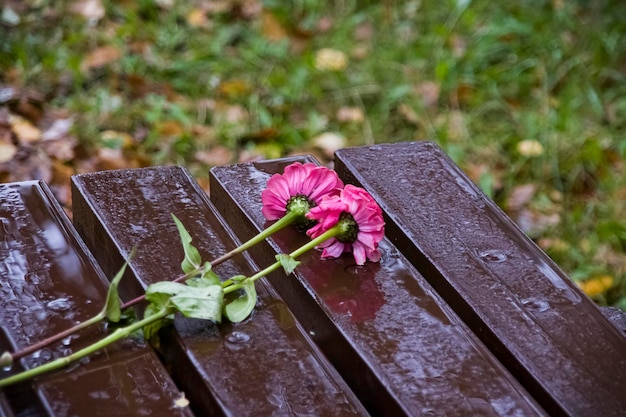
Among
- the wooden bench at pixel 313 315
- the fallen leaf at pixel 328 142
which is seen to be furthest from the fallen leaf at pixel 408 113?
the wooden bench at pixel 313 315

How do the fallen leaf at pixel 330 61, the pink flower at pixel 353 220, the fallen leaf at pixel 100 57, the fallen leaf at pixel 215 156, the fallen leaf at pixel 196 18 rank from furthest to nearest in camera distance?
1. the fallen leaf at pixel 196 18
2. the fallen leaf at pixel 330 61
3. the fallen leaf at pixel 100 57
4. the fallen leaf at pixel 215 156
5. the pink flower at pixel 353 220

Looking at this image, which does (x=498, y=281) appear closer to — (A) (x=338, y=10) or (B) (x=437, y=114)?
(B) (x=437, y=114)

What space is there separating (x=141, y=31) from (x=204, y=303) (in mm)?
2618

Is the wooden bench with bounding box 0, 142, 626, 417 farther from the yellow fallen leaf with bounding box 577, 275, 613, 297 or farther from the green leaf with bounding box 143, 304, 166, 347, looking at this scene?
the yellow fallen leaf with bounding box 577, 275, 613, 297

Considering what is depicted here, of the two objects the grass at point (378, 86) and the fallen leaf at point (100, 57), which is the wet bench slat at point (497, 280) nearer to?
the grass at point (378, 86)

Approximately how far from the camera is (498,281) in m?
1.14

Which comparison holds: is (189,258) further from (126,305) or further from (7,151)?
(7,151)

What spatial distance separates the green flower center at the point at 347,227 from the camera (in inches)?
43.6

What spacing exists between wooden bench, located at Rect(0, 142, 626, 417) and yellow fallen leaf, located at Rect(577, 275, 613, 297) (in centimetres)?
125

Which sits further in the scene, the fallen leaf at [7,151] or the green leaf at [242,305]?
the fallen leaf at [7,151]

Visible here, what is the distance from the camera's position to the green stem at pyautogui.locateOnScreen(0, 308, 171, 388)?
0.86m

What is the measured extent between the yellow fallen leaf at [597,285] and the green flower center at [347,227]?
4.96ft

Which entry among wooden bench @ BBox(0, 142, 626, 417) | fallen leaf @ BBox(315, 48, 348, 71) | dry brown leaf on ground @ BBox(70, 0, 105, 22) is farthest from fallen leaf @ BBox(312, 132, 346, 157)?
wooden bench @ BBox(0, 142, 626, 417)

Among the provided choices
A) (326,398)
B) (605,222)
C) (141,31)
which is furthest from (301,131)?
(326,398)
